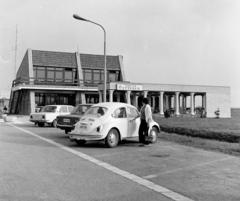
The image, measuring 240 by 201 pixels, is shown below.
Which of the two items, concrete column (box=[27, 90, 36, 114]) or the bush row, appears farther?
concrete column (box=[27, 90, 36, 114])

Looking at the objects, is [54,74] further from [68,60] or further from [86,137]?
[86,137]

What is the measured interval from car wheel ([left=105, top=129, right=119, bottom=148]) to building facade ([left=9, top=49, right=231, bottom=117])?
2757 centimetres

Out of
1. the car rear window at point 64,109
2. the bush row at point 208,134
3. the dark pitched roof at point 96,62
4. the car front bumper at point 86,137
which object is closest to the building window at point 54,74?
the dark pitched roof at point 96,62

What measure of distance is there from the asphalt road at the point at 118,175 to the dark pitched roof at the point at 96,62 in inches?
1647

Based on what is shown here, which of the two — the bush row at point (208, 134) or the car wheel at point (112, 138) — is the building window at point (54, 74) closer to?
the bush row at point (208, 134)

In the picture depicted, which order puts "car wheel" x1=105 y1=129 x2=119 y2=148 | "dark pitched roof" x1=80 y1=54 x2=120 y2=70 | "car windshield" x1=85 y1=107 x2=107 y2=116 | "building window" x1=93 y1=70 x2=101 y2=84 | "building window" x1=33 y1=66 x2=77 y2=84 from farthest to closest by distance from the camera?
1. "building window" x1=93 y1=70 x2=101 y2=84
2. "dark pitched roof" x1=80 y1=54 x2=120 y2=70
3. "building window" x1=33 y1=66 x2=77 y2=84
4. "car windshield" x1=85 y1=107 x2=107 y2=116
5. "car wheel" x1=105 y1=129 x2=119 y2=148

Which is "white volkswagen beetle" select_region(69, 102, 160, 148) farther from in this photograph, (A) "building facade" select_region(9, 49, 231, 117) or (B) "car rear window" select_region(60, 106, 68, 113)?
(A) "building facade" select_region(9, 49, 231, 117)

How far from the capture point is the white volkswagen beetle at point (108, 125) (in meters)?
11.8

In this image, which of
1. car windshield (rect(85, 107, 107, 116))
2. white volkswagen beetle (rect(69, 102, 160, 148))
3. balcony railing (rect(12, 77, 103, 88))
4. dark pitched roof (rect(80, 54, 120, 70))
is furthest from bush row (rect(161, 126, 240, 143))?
dark pitched roof (rect(80, 54, 120, 70))

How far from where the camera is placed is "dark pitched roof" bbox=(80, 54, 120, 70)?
5256cm

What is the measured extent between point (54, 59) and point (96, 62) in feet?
22.0

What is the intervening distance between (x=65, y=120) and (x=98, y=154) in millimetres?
7000

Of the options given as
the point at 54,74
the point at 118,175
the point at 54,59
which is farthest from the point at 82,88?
the point at 118,175

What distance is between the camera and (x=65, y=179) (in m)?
6.81
